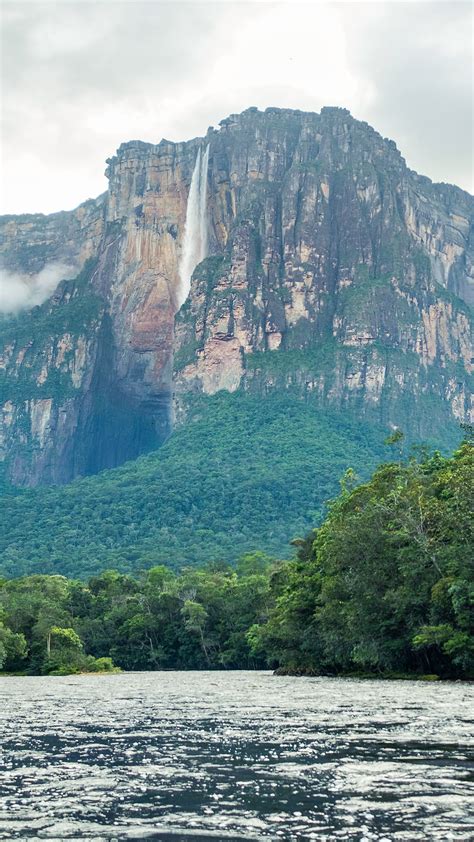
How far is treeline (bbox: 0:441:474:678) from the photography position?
187ft

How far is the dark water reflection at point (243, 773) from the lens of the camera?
1672cm

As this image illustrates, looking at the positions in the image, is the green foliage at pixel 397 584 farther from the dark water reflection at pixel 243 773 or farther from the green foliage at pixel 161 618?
the green foliage at pixel 161 618

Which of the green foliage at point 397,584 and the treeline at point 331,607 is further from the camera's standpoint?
the treeline at point 331,607

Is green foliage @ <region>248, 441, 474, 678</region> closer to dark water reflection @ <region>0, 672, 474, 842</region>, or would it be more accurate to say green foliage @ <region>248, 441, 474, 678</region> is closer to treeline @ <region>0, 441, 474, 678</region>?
treeline @ <region>0, 441, 474, 678</region>

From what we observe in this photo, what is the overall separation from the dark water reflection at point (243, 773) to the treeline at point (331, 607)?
17310 mm

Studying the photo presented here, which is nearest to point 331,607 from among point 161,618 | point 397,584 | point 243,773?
point 397,584

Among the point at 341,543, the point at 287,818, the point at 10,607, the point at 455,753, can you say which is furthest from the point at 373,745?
the point at 10,607

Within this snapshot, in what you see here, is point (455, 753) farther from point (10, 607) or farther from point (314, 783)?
point (10, 607)

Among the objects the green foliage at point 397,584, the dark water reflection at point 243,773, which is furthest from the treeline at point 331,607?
the dark water reflection at point 243,773

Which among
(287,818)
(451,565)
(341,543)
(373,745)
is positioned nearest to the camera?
(287,818)

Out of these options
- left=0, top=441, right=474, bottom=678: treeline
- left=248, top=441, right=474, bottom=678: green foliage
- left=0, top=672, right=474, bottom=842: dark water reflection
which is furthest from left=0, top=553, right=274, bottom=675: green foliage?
left=0, top=672, right=474, bottom=842: dark water reflection

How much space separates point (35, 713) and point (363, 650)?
991 inches

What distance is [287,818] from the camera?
1720 cm

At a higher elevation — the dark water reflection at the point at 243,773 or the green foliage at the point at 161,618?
the green foliage at the point at 161,618
